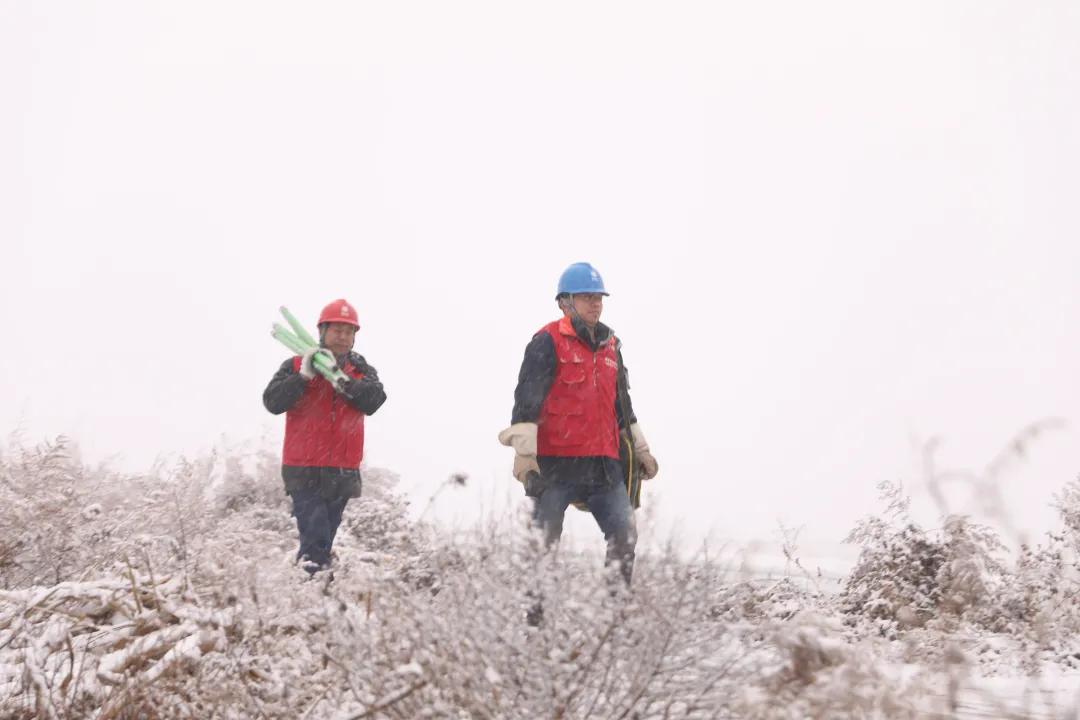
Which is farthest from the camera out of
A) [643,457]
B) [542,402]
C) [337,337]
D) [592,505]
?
[337,337]

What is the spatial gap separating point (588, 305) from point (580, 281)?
0.46 ft

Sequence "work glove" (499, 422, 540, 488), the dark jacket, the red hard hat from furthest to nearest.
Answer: the red hard hat < the dark jacket < "work glove" (499, 422, 540, 488)

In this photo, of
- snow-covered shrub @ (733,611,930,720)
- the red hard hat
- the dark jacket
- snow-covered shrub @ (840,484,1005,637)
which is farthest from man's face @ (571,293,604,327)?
snow-covered shrub @ (733,611,930,720)

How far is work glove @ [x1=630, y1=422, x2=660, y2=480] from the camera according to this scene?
568cm

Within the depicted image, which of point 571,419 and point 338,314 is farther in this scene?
point 338,314

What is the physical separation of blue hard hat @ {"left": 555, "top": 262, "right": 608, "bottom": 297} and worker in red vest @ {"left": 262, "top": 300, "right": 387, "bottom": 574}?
1.55 meters

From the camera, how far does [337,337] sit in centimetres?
652

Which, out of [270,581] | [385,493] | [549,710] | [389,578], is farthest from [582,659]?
[385,493]

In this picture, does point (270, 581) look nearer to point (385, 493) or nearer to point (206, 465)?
point (206, 465)

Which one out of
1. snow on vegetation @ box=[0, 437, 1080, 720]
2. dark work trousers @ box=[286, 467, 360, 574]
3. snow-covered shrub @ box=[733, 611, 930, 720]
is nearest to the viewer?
snow-covered shrub @ box=[733, 611, 930, 720]

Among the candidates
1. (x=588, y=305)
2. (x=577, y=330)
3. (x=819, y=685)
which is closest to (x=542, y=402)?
(x=577, y=330)

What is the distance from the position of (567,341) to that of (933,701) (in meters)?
2.84

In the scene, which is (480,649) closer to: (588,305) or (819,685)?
(819,685)

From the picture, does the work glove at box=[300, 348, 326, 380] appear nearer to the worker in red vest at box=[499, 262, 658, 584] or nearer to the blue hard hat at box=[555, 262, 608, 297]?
the worker in red vest at box=[499, 262, 658, 584]
